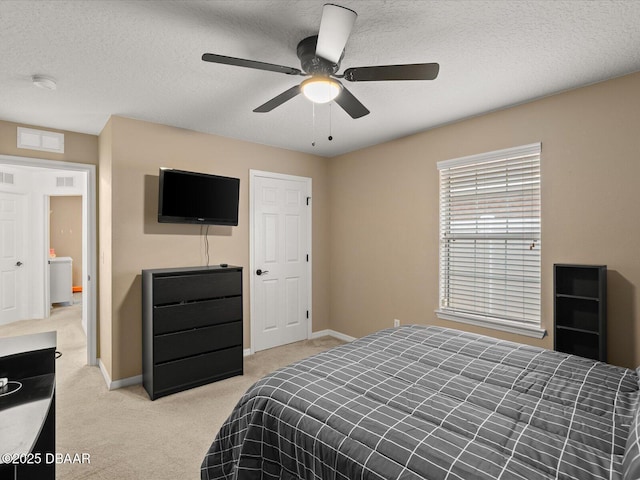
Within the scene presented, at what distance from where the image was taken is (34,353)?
1.49 meters

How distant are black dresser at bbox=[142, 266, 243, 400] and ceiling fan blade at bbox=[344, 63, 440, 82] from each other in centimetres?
232

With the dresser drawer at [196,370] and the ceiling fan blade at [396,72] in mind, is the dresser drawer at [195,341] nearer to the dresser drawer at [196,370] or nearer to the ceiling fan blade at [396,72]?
the dresser drawer at [196,370]

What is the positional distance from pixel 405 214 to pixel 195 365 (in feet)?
8.93

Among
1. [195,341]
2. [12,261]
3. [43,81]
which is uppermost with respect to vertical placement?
[43,81]

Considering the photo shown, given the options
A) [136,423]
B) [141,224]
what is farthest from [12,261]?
[136,423]

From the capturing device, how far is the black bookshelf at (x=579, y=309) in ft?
7.98

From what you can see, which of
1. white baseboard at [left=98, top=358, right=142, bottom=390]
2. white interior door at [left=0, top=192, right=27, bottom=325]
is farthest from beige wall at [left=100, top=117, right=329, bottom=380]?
white interior door at [left=0, top=192, right=27, bottom=325]

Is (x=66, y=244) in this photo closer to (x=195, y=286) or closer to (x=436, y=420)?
(x=195, y=286)

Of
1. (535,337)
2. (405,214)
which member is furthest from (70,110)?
(535,337)

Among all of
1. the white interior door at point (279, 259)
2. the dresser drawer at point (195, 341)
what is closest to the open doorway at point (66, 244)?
the white interior door at point (279, 259)

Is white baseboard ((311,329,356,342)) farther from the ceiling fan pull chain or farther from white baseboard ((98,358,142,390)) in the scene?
the ceiling fan pull chain

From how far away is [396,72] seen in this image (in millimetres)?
1808

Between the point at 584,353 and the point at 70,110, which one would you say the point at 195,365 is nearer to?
the point at 70,110

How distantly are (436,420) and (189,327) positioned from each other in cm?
253
